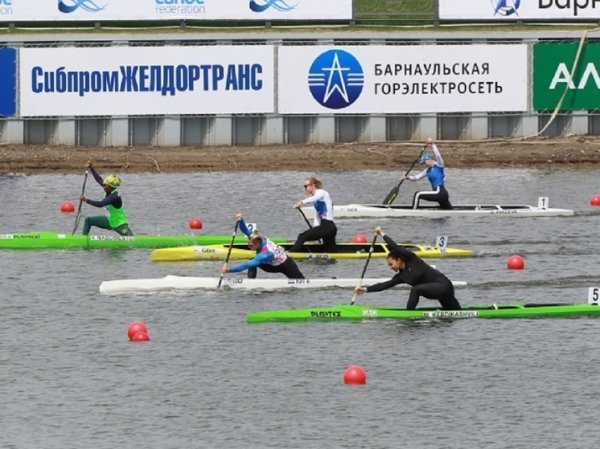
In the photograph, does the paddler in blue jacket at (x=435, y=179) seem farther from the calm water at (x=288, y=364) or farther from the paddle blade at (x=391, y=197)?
the calm water at (x=288, y=364)

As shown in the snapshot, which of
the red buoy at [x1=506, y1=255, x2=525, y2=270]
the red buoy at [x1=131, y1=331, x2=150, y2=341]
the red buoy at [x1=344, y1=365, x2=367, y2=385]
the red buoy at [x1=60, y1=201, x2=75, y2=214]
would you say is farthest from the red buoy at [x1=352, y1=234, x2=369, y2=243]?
the red buoy at [x1=344, y1=365, x2=367, y2=385]

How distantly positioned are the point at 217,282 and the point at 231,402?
9968mm

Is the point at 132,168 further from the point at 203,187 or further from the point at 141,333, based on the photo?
the point at 141,333

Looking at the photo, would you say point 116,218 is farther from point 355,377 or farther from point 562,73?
point 562,73

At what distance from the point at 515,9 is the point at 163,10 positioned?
41.3 ft

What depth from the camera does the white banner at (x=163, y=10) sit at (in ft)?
216

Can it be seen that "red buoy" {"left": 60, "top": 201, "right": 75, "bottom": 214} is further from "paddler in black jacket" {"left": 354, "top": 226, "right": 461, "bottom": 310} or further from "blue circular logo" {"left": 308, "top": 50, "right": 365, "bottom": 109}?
"paddler in black jacket" {"left": 354, "top": 226, "right": 461, "bottom": 310}

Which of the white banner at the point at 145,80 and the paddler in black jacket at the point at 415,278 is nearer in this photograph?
the paddler in black jacket at the point at 415,278

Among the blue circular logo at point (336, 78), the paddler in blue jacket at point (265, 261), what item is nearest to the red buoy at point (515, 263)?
the paddler in blue jacket at point (265, 261)

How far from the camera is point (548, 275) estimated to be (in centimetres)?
4444

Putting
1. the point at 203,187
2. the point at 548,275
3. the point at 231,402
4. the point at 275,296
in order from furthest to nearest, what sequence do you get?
the point at 203,187, the point at 548,275, the point at 275,296, the point at 231,402

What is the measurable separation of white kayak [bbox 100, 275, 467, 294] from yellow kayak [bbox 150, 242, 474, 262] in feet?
13.0

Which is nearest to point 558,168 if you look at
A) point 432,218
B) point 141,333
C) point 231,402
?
point 432,218

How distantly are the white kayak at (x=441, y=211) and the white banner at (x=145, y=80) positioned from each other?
482 inches
